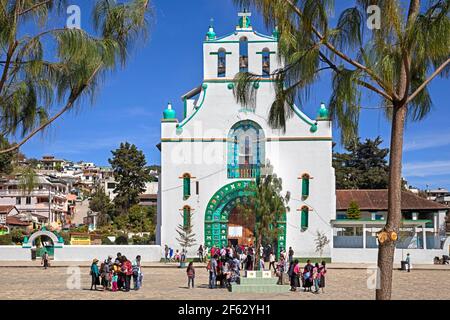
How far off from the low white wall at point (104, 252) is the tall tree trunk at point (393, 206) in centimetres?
2928

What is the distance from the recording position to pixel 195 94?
45.1m

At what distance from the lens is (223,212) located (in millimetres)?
38000

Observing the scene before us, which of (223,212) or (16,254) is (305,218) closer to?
(223,212)

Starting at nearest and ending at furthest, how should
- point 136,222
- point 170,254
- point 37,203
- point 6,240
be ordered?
1. point 170,254
2. point 6,240
3. point 136,222
4. point 37,203

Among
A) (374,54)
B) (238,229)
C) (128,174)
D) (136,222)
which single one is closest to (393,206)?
(374,54)

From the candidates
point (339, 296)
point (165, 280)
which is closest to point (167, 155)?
point (165, 280)

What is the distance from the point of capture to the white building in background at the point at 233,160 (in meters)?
37.7

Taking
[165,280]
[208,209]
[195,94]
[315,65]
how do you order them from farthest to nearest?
[195,94], [208,209], [165,280], [315,65]

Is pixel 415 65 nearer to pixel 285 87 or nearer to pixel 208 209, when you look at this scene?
pixel 285 87

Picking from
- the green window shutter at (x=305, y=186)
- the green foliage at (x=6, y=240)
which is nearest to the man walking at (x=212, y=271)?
the green window shutter at (x=305, y=186)

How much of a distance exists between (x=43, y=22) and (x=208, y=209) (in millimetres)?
28631

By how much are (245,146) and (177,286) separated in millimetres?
17405

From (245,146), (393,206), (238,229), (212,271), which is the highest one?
(245,146)

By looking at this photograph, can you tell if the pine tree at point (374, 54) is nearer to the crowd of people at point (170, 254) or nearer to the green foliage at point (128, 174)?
the crowd of people at point (170, 254)
